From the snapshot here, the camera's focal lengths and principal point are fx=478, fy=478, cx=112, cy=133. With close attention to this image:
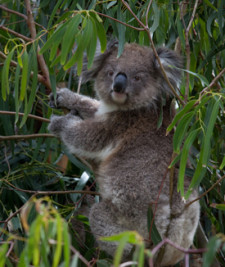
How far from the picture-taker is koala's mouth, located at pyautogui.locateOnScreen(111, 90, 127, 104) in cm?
316

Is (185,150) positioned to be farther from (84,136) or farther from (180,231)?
(84,136)

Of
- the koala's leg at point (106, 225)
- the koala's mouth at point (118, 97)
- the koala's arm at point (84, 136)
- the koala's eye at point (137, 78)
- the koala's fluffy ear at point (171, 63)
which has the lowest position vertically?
the koala's leg at point (106, 225)

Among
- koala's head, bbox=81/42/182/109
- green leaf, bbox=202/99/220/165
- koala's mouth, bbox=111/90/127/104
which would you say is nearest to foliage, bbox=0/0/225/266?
green leaf, bbox=202/99/220/165

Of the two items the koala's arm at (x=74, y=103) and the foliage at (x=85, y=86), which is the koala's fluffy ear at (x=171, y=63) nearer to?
the foliage at (x=85, y=86)

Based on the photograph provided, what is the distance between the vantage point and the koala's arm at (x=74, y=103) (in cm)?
349

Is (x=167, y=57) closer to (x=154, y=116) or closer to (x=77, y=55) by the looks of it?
(x=154, y=116)

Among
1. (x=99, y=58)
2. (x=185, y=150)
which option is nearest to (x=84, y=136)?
(x=99, y=58)

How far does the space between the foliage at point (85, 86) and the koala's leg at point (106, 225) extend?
15cm

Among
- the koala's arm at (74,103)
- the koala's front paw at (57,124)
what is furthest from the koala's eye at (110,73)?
the koala's front paw at (57,124)

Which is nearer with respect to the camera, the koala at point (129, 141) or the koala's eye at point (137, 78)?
the koala at point (129, 141)

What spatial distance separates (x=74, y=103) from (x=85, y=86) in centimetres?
70

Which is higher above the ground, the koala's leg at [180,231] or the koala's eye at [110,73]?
the koala's eye at [110,73]

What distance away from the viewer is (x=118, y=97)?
319cm

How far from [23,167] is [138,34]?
1395 millimetres
